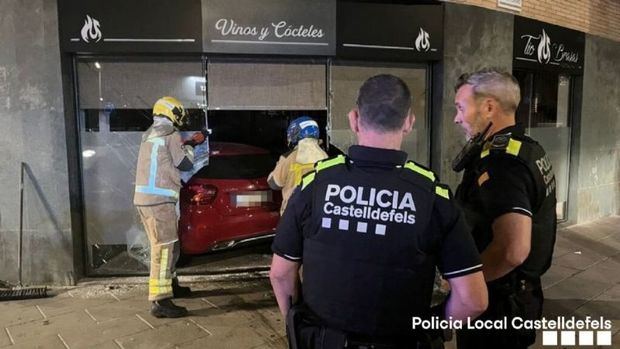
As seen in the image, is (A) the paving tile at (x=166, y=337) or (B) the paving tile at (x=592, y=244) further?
(B) the paving tile at (x=592, y=244)

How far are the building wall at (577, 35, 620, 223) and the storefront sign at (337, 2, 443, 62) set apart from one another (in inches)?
150

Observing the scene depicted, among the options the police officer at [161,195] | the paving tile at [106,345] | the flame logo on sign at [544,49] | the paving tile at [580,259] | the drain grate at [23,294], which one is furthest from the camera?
the flame logo on sign at [544,49]

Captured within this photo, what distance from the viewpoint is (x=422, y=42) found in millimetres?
6199

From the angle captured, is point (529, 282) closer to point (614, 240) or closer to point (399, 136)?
point (399, 136)

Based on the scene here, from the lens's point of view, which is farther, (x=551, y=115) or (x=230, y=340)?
(x=551, y=115)

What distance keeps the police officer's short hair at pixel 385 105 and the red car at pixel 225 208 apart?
11.9 feet

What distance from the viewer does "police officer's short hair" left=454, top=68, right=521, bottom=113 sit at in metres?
2.52

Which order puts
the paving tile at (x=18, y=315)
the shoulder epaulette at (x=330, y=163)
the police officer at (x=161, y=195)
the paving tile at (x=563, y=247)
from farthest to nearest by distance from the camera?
the paving tile at (x=563, y=247) < the police officer at (x=161, y=195) < the paving tile at (x=18, y=315) < the shoulder epaulette at (x=330, y=163)

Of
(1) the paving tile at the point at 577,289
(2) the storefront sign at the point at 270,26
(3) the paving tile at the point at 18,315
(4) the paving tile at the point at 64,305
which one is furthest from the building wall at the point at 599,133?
(3) the paving tile at the point at 18,315

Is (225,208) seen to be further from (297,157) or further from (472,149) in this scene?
(472,149)

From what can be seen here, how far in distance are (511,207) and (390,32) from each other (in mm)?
4192

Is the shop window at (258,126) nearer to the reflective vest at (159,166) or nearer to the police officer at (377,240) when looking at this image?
the reflective vest at (159,166)

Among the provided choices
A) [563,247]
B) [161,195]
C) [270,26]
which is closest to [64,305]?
[161,195]

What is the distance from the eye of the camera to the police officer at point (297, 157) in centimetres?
470
